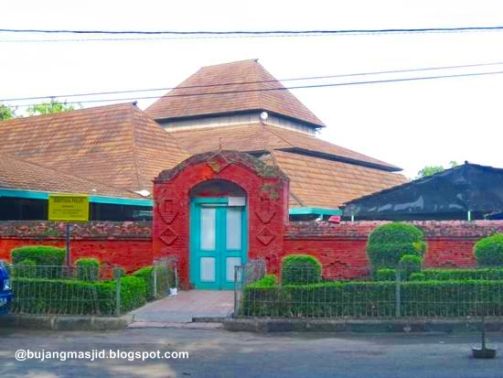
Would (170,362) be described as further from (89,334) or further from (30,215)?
(30,215)

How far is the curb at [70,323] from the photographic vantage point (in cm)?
1179

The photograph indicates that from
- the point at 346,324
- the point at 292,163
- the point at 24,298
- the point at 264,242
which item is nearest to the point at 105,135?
the point at 292,163

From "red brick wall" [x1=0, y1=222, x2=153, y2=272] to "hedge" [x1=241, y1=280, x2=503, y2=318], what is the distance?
596cm

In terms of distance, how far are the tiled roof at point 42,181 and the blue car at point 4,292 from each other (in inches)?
353

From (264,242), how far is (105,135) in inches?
658

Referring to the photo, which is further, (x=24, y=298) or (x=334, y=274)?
(x=334, y=274)

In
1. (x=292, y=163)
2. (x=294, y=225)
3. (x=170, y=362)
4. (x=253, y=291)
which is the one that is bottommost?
(x=170, y=362)

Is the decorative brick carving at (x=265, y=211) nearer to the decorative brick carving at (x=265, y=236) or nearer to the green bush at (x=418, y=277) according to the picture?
the decorative brick carving at (x=265, y=236)

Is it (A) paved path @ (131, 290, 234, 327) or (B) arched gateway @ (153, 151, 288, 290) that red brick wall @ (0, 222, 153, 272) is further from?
(A) paved path @ (131, 290, 234, 327)

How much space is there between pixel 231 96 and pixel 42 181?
59.2 feet

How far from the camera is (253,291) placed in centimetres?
1188

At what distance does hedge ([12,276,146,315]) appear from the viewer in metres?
12.1

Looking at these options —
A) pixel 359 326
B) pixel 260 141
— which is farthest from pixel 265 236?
pixel 260 141

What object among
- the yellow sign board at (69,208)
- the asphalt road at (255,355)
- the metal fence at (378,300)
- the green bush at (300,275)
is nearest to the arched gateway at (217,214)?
the yellow sign board at (69,208)
